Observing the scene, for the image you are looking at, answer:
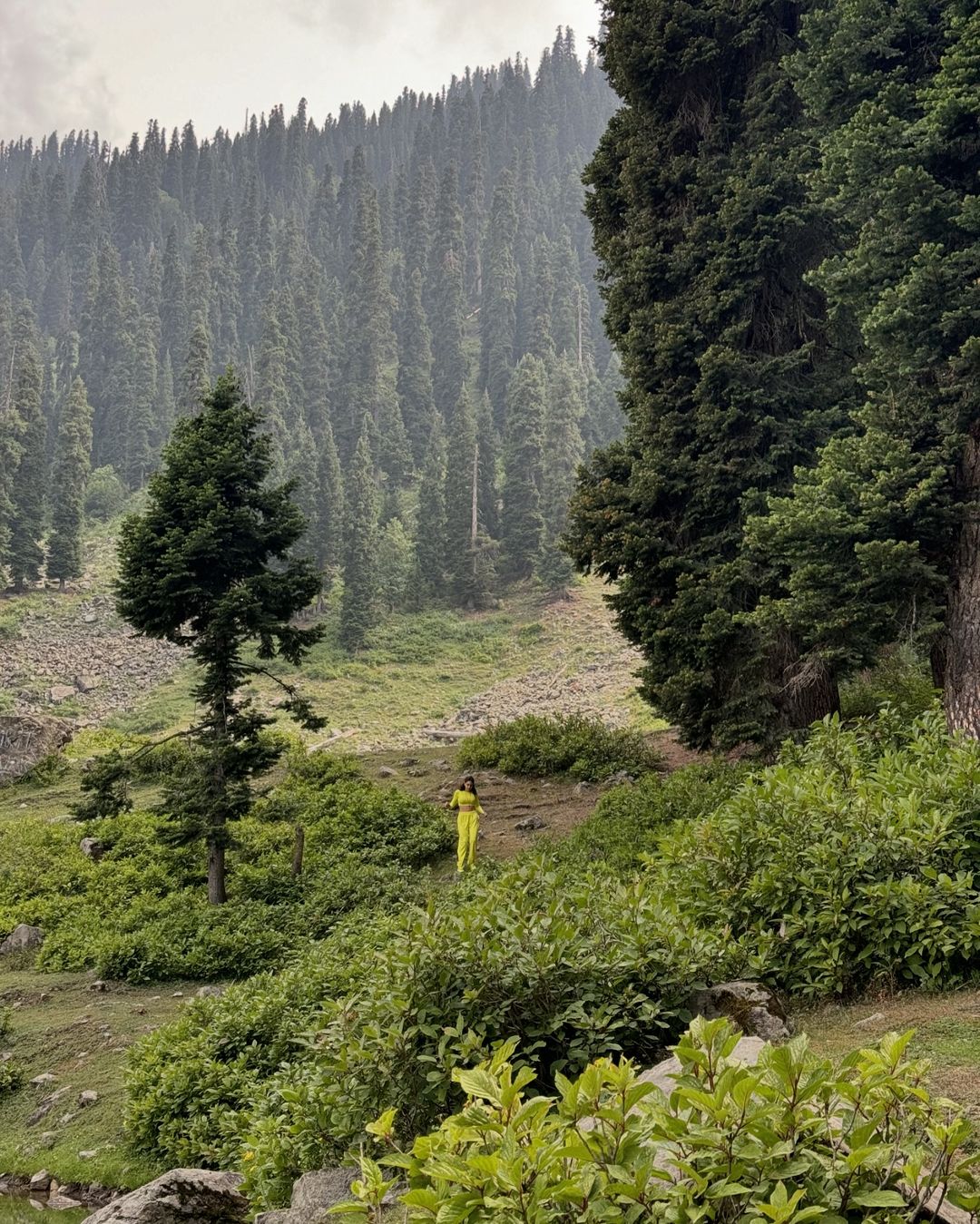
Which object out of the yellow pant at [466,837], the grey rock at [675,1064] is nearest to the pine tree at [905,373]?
the yellow pant at [466,837]

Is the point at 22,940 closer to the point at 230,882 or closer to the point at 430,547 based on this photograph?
the point at 230,882

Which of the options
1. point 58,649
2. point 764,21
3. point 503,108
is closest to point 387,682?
point 58,649

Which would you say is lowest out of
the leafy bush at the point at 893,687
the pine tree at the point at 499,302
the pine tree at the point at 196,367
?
the leafy bush at the point at 893,687

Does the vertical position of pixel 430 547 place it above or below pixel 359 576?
above

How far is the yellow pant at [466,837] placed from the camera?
13.0 meters

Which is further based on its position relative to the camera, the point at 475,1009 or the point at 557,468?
the point at 557,468

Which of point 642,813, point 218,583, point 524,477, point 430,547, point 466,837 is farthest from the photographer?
point 524,477

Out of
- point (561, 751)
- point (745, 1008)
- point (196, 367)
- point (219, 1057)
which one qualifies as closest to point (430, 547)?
point (196, 367)

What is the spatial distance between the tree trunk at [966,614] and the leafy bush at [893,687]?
1.75 meters

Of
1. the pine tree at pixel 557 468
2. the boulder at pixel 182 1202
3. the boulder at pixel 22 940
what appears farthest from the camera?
the pine tree at pixel 557 468

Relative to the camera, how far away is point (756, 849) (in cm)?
621

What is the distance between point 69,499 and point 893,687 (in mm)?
56515

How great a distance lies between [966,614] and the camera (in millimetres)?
10172

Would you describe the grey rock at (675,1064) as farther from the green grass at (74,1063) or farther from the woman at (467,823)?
the woman at (467,823)
